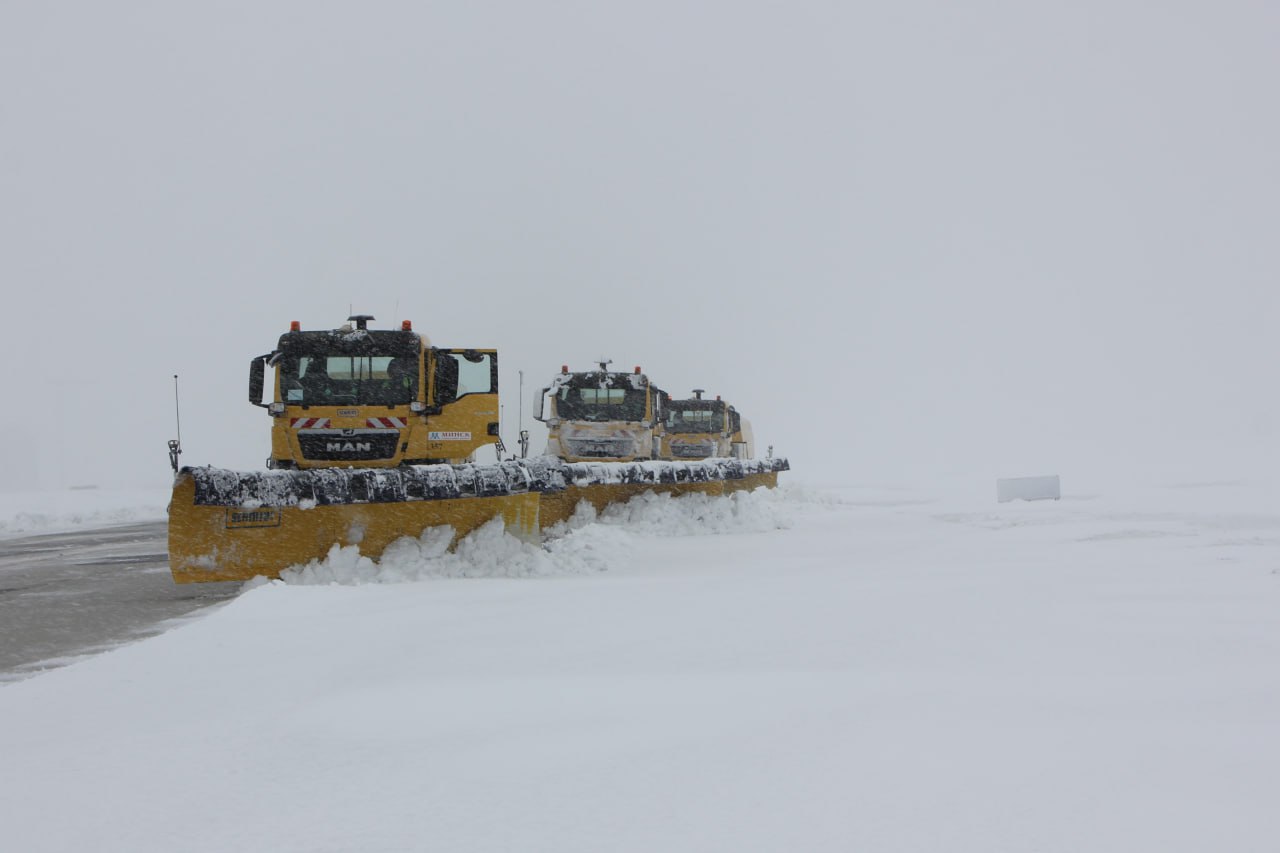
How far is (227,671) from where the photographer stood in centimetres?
378

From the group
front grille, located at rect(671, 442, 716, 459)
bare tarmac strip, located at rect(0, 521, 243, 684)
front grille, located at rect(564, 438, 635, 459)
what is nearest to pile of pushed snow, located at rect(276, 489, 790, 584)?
bare tarmac strip, located at rect(0, 521, 243, 684)

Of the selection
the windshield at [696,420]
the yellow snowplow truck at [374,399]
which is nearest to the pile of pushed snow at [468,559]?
the yellow snowplow truck at [374,399]

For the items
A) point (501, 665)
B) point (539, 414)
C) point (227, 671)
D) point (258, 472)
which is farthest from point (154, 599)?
point (539, 414)

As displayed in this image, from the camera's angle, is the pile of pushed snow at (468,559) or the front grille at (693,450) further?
the front grille at (693,450)

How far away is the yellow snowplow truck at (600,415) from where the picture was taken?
15.8 m

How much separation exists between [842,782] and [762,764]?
9.3 inches

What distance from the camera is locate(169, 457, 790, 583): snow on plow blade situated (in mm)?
6422

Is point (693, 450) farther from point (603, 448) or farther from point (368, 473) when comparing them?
point (368, 473)

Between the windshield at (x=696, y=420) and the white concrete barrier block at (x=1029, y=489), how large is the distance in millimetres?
7596

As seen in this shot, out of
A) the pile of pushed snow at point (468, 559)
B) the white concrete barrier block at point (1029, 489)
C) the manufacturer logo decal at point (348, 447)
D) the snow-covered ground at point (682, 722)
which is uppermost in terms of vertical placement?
the manufacturer logo decal at point (348, 447)

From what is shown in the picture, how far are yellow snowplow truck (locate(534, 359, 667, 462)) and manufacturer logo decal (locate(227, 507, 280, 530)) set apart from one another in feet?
29.4

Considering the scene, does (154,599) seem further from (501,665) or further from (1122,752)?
(1122,752)

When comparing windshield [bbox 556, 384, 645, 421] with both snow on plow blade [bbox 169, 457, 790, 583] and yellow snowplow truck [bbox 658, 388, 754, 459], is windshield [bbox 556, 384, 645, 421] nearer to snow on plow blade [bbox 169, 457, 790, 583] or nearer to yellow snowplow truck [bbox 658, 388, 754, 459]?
yellow snowplow truck [bbox 658, 388, 754, 459]

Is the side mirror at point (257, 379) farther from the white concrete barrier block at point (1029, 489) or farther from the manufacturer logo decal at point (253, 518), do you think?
the white concrete barrier block at point (1029, 489)
